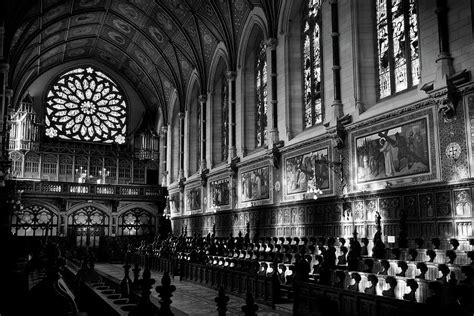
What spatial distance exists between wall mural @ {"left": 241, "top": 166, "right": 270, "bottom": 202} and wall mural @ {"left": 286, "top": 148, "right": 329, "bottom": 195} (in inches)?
79.7

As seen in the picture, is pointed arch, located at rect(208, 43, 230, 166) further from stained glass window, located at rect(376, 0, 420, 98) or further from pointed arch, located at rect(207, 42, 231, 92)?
stained glass window, located at rect(376, 0, 420, 98)

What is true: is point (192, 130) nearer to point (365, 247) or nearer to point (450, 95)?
point (365, 247)

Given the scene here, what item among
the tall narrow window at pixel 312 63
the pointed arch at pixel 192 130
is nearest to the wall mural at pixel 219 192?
the pointed arch at pixel 192 130

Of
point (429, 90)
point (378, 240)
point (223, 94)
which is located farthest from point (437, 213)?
point (223, 94)

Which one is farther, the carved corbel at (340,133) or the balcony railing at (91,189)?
the balcony railing at (91,189)

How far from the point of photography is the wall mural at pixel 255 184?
72.2 feet

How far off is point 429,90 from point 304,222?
7.54 m

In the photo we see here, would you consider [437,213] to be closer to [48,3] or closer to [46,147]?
[48,3]

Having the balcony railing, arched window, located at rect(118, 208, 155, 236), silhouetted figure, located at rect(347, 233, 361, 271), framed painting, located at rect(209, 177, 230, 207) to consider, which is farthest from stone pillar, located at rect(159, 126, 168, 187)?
silhouetted figure, located at rect(347, 233, 361, 271)

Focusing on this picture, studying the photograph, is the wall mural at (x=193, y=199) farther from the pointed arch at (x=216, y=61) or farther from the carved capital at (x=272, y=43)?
the carved capital at (x=272, y=43)

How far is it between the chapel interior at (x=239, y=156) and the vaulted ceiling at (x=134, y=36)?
15cm

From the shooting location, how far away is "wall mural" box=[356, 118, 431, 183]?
44.4 feet

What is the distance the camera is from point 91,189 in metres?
34.0

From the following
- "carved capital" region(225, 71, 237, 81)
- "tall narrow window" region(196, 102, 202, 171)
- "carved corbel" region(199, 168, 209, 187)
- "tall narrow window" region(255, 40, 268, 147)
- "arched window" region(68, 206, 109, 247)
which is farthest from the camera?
"arched window" region(68, 206, 109, 247)
